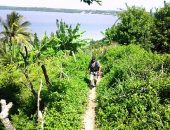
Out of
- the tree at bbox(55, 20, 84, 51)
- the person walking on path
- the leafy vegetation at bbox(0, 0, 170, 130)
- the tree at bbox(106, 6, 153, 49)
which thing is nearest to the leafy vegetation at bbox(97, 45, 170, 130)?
the leafy vegetation at bbox(0, 0, 170, 130)

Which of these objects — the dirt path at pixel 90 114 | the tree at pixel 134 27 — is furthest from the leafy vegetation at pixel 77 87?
the tree at pixel 134 27

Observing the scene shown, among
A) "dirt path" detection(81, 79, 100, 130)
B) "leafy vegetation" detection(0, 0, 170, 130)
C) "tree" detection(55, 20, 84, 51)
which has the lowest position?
"dirt path" detection(81, 79, 100, 130)

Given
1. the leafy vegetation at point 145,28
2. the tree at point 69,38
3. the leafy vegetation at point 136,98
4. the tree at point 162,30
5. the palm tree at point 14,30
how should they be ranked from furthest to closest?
the palm tree at point 14,30 → the leafy vegetation at point 145,28 → the tree at point 162,30 → the tree at point 69,38 → the leafy vegetation at point 136,98

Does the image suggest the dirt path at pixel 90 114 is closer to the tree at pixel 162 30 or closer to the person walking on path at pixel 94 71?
the person walking on path at pixel 94 71

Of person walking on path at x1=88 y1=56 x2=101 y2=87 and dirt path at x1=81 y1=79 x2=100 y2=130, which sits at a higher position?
person walking on path at x1=88 y1=56 x2=101 y2=87

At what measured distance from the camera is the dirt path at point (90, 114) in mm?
18856

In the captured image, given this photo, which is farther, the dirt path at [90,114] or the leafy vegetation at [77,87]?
the dirt path at [90,114]

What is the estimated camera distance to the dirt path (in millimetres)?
18856

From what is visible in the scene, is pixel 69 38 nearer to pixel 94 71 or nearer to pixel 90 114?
pixel 94 71

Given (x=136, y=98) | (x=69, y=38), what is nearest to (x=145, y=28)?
(x=69, y=38)

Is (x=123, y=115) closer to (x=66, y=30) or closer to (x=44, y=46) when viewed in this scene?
(x=44, y=46)

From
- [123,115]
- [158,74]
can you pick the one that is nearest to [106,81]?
[158,74]

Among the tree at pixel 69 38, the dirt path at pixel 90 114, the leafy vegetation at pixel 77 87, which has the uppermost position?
the tree at pixel 69 38

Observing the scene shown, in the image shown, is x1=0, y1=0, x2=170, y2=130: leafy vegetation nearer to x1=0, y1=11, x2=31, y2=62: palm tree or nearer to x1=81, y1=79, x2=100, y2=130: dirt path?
x1=81, y1=79, x2=100, y2=130: dirt path
